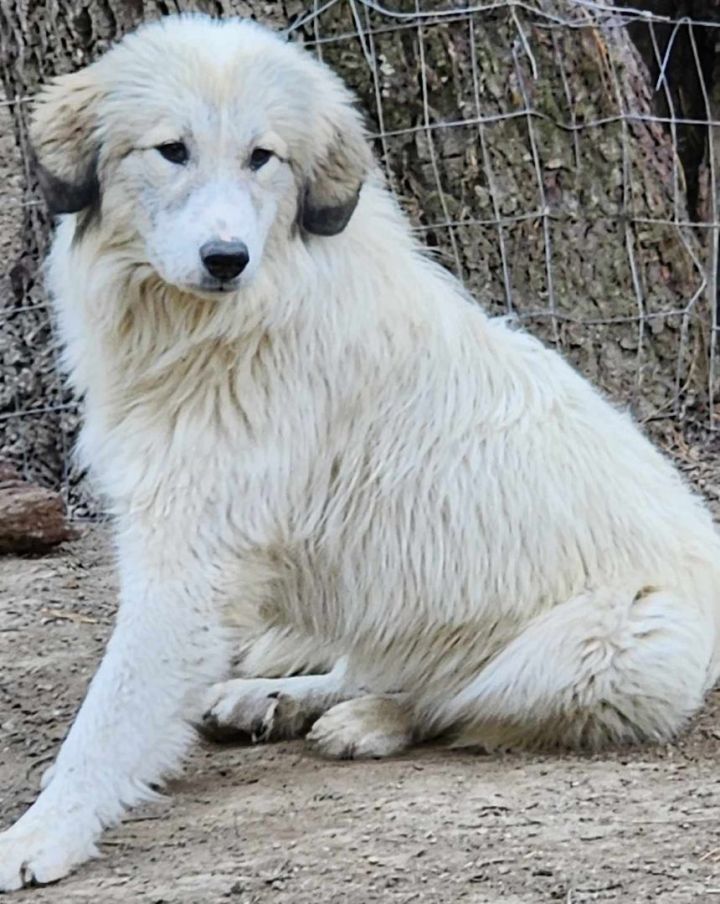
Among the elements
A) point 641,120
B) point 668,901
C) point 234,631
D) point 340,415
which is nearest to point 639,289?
point 641,120

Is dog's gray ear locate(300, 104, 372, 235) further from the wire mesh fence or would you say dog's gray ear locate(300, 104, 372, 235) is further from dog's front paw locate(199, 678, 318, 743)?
the wire mesh fence

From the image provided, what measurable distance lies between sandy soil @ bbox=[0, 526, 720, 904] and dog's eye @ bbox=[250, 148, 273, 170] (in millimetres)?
1626

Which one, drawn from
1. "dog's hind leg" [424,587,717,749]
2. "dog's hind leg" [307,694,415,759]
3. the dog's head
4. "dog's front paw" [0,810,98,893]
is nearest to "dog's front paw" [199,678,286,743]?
"dog's hind leg" [307,694,415,759]

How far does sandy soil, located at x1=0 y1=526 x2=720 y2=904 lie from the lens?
355cm

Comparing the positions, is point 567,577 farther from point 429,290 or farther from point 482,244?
point 482,244

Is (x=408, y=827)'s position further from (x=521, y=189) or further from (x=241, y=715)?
(x=521, y=189)

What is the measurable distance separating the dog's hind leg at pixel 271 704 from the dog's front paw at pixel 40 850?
825 millimetres

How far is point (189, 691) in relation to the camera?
4156mm

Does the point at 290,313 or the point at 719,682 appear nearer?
the point at 290,313

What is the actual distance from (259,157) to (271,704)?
65.7 inches

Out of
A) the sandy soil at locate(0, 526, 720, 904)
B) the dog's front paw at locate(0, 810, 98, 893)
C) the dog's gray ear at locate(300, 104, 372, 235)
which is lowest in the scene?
the sandy soil at locate(0, 526, 720, 904)

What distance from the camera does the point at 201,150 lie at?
158 inches

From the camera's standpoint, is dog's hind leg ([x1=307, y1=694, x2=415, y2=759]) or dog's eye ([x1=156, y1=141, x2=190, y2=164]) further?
dog's hind leg ([x1=307, y1=694, x2=415, y2=759])

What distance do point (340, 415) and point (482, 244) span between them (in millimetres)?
2400
